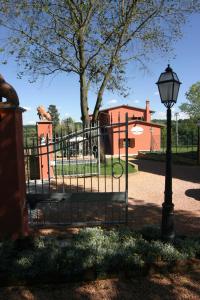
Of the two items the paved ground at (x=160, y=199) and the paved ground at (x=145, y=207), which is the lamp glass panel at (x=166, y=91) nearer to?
the paved ground at (x=145, y=207)

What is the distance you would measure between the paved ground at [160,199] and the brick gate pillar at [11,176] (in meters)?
2.86

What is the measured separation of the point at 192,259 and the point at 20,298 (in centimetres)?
266

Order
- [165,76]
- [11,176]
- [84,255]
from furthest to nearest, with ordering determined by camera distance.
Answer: [11,176] < [165,76] < [84,255]

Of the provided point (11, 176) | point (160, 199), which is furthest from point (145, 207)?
point (11, 176)

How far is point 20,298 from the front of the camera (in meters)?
3.82

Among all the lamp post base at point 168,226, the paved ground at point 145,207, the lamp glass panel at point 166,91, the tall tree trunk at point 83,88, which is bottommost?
the paved ground at point 145,207

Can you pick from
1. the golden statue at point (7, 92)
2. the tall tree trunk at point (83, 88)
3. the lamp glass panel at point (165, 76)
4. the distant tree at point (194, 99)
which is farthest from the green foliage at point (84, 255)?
the distant tree at point (194, 99)

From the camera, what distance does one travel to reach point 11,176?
16.9 feet

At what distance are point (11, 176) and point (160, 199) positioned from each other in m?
5.60

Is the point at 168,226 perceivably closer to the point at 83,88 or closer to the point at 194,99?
the point at 83,88

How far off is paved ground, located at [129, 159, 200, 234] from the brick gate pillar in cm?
286

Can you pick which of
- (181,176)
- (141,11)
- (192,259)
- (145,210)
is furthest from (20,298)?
(141,11)

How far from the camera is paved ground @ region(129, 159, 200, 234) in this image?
704 centimetres

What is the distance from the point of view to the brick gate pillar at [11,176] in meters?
5.07
